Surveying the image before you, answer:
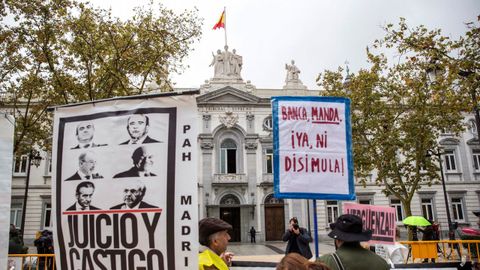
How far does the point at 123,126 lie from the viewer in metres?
2.77

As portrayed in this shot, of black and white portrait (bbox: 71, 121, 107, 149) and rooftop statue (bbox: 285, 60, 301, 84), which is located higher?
rooftop statue (bbox: 285, 60, 301, 84)

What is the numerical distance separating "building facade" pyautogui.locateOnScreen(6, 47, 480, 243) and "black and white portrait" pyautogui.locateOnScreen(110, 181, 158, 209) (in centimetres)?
2637

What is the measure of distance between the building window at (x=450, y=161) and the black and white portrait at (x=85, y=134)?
34.1 meters

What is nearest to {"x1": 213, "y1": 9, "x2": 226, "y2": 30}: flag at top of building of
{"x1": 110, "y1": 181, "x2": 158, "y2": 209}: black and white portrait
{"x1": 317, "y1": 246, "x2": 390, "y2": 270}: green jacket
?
{"x1": 317, "y1": 246, "x2": 390, "y2": 270}: green jacket

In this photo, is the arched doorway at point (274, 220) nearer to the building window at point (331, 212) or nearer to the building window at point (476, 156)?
the building window at point (331, 212)

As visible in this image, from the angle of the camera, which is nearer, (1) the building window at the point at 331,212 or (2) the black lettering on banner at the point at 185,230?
(2) the black lettering on banner at the point at 185,230

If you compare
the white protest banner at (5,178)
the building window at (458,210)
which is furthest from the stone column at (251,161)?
the white protest banner at (5,178)

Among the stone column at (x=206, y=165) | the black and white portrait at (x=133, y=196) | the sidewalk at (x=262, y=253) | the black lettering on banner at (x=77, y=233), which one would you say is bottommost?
the sidewalk at (x=262, y=253)

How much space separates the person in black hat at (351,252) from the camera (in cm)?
324

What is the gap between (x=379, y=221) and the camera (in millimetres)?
6223

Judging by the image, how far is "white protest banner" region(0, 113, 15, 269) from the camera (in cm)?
293

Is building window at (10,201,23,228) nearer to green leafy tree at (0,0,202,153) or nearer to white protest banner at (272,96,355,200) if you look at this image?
green leafy tree at (0,0,202,153)

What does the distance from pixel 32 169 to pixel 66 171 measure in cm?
2968

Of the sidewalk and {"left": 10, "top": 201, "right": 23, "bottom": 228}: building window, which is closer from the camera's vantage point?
the sidewalk
